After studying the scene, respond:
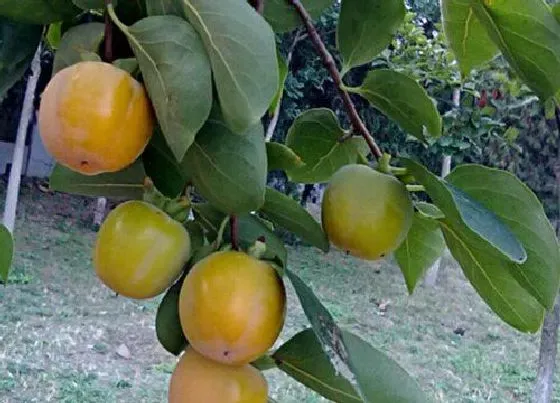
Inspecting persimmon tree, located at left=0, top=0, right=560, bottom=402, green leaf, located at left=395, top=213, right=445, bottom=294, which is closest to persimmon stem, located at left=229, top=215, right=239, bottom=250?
persimmon tree, located at left=0, top=0, right=560, bottom=402

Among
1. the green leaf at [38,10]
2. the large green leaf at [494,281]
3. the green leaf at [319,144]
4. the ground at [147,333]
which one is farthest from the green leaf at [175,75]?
the ground at [147,333]

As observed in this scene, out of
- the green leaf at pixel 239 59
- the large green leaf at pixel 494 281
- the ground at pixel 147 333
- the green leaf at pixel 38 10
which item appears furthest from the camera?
the ground at pixel 147 333

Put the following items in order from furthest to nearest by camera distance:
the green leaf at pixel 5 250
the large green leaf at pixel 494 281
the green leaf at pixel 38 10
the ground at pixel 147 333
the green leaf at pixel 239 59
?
the ground at pixel 147 333, the green leaf at pixel 5 250, the large green leaf at pixel 494 281, the green leaf at pixel 38 10, the green leaf at pixel 239 59

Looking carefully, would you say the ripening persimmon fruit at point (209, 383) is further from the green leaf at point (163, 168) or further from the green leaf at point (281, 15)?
the green leaf at point (281, 15)

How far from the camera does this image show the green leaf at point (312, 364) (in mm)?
589

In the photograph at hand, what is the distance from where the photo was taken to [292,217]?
564mm

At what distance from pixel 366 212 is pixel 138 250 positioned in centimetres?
16

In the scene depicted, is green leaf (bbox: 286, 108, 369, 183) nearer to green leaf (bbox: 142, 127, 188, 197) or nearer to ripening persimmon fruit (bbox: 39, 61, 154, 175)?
green leaf (bbox: 142, 127, 188, 197)

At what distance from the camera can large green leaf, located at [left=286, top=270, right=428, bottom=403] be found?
1.74 ft

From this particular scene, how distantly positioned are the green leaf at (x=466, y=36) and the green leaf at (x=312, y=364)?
274mm

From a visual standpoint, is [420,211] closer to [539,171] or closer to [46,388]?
[46,388]

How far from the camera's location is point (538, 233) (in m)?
0.57

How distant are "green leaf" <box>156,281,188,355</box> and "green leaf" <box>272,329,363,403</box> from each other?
3.1 inches

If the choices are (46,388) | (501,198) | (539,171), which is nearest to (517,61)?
(501,198)
